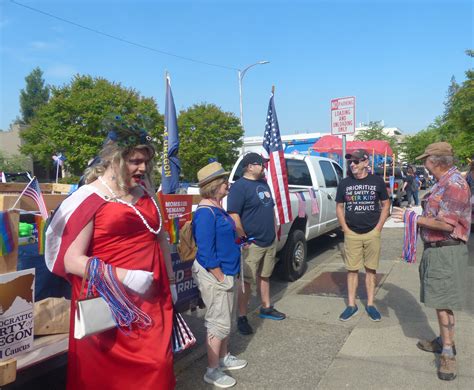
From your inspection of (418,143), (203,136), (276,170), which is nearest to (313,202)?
(276,170)

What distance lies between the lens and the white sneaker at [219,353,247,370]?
370 centimetres

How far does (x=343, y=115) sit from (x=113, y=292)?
6626 millimetres

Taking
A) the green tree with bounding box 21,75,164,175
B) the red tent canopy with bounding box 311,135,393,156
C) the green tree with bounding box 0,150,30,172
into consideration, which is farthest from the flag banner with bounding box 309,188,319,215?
the green tree with bounding box 0,150,30,172

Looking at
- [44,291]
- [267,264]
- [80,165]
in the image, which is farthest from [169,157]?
[80,165]

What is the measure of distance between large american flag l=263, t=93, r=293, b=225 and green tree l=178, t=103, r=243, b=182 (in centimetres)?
1852

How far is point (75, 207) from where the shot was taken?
224 cm

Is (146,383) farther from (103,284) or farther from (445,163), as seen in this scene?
(445,163)

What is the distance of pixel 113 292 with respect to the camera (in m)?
2.18

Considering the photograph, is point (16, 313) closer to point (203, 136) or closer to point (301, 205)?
point (301, 205)

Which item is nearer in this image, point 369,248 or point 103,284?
point 103,284

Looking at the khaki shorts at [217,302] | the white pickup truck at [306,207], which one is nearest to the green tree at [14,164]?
the white pickup truck at [306,207]

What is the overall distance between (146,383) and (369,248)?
325cm

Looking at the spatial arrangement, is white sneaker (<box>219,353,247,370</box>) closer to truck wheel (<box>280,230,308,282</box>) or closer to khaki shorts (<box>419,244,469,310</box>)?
khaki shorts (<box>419,244,469,310</box>)

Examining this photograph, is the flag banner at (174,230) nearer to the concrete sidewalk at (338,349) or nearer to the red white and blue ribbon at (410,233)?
the concrete sidewalk at (338,349)
